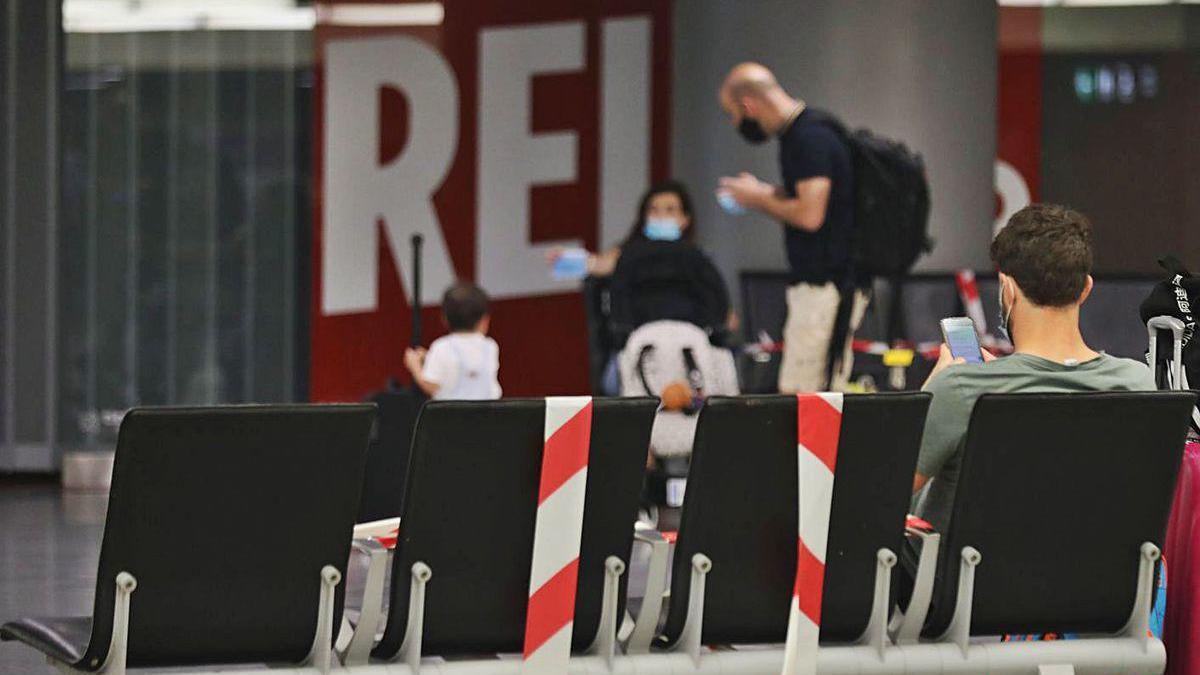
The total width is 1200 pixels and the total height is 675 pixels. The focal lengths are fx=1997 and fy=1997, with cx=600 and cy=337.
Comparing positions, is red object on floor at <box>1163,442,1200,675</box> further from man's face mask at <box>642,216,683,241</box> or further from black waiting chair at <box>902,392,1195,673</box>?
man's face mask at <box>642,216,683,241</box>

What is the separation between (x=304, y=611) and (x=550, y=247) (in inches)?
343

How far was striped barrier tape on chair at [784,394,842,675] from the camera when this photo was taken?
3.35 meters

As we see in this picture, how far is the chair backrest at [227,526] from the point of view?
119 inches

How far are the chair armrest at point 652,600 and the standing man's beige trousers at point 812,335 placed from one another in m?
5.00

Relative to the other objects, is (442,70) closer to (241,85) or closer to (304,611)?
(241,85)

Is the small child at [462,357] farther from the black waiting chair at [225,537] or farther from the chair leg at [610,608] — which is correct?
the black waiting chair at [225,537]

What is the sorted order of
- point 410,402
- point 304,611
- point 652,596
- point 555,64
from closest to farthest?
point 304,611 < point 652,596 < point 410,402 < point 555,64

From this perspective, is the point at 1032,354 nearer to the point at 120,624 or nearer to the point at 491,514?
the point at 491,514

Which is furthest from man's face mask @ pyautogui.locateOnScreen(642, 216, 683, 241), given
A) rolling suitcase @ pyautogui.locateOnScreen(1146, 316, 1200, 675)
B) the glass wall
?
rolling suitcase @ pyautogui.locateOnScreen(1146, 316, 1200, 675)

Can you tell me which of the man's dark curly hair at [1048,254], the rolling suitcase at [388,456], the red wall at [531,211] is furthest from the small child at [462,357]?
the man's dark curly hair at [1048,254]

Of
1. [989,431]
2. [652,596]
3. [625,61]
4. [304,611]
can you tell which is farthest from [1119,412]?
[625,61]

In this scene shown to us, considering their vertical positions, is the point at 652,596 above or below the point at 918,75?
below

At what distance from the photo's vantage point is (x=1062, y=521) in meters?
3.52

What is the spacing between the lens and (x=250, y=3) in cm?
1148
